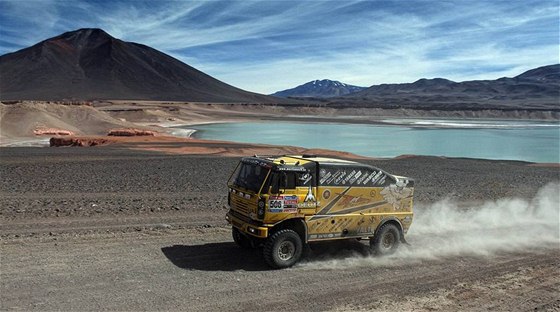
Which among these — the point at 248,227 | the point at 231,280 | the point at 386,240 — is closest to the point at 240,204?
the point at 248,227

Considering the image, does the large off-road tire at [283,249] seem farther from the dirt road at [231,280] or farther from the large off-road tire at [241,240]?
the large off-road tire at [241,240]

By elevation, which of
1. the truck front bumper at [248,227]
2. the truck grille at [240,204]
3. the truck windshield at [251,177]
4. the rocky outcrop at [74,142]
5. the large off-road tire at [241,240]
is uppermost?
the truck windshield at [251,177]

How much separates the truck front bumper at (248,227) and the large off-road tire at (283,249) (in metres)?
0.29

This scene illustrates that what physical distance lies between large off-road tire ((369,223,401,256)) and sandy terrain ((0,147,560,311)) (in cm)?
30

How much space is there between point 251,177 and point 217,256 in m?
→ 2.09

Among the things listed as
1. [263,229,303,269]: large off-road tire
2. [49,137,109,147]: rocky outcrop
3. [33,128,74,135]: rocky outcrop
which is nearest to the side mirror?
[263,229,303,269]: large off-road tire

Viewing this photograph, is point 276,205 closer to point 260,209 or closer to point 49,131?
point 260,209

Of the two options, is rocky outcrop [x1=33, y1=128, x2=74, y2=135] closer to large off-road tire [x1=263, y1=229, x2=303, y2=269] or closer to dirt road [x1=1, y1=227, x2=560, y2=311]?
dirt road [x1=1, y1=227, x2=560, y2=311]

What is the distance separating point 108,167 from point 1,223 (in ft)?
42.9

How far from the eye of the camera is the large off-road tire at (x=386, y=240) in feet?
37.3

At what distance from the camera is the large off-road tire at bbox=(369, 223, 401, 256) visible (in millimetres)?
11375

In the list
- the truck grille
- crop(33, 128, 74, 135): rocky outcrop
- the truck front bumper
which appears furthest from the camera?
crop(33, 128, 74, 135): rocky outcrop

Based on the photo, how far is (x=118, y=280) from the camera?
9.16 meters

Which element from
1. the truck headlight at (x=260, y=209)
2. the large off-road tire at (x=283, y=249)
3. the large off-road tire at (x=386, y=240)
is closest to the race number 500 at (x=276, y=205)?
the truck headlight at (x=260, y=209)
